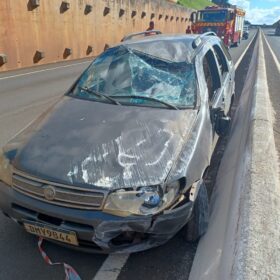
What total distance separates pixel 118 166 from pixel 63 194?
46 centimetres

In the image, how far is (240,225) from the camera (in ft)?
7.87

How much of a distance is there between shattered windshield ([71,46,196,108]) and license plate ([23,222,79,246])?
4.97ft

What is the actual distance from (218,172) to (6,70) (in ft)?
39.8

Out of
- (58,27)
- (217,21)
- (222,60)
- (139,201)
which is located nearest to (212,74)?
(222,60)

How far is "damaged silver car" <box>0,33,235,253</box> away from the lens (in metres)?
2.41

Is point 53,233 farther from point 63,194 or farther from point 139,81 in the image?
point 139,81

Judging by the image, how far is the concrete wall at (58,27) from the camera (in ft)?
46.9

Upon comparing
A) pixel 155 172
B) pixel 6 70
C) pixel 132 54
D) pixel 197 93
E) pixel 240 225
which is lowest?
pixel 6 70

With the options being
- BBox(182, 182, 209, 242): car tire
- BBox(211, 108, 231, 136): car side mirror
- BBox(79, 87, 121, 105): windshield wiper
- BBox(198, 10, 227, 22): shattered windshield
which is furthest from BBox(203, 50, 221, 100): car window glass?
BBox(198, 10, 227, 22): shattered windshield

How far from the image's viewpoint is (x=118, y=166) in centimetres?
256

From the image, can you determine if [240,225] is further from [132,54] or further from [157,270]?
[132,54]

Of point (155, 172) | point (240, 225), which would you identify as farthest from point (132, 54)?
point (240, 225)

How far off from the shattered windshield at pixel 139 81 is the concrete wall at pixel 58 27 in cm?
1113

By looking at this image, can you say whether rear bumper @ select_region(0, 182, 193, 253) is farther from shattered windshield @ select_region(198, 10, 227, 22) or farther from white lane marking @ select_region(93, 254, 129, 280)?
shattered windshield @ select_region(198, 10, 227, 22)
